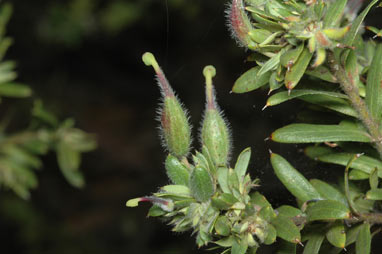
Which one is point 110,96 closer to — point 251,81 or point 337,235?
point 251,81

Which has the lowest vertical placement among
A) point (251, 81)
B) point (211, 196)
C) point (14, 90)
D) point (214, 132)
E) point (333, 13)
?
point (211, 196)

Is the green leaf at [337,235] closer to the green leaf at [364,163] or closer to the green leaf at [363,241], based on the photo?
the green leaf at [363,241]

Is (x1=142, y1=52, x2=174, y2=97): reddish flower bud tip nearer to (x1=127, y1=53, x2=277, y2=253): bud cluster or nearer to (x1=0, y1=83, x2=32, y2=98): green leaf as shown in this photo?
(x1=127, y1=53, x2=277, y2=253): bud cluster

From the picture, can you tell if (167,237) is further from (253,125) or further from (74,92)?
(74,92)

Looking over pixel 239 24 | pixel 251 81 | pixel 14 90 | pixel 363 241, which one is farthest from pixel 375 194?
pixel 14 90

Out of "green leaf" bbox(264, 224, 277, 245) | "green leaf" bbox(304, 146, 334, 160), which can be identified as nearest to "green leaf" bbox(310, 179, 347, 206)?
"green leaf" bbox(304, 146, 334, 160)

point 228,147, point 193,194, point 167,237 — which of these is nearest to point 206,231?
point 193,194
